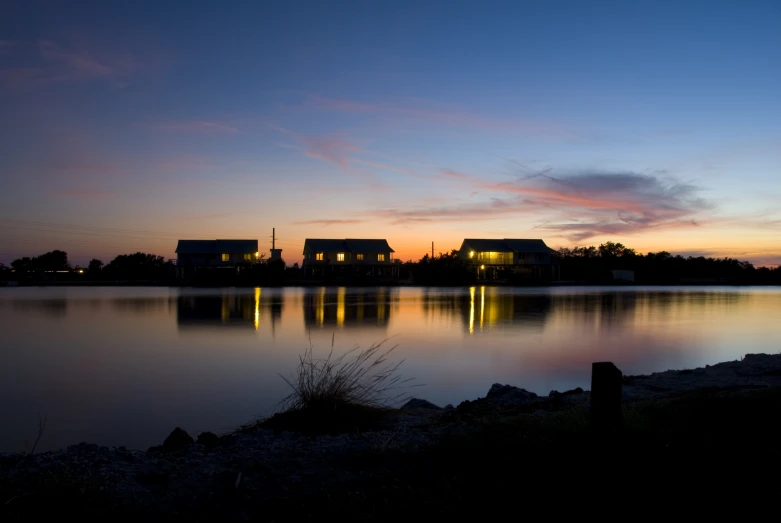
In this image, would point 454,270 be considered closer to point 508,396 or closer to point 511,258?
point 511,258

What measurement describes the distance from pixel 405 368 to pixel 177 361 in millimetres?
5754

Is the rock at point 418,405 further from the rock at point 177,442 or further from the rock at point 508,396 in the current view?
the rock at point 177,442

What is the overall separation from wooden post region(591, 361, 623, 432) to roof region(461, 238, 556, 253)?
73.6 metres

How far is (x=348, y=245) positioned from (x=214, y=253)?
1708cm

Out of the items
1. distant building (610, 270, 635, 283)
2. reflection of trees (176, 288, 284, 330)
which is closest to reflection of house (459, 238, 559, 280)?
distant building (610, 270, 635, 283)

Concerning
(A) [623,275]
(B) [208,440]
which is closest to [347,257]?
(A) [623,275]

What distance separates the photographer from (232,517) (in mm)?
3832

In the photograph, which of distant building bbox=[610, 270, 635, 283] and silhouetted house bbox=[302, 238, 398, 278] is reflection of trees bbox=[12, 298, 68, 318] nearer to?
silhouetted house bbox=[302, 238, 398, 278]

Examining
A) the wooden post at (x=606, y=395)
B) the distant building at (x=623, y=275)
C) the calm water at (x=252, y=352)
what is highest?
the distant building at (x=623, y=275)

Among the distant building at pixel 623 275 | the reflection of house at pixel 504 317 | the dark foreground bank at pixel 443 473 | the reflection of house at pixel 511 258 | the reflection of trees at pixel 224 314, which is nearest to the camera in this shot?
the dark foreground bank at pixel 443 473

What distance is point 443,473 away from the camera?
432cm

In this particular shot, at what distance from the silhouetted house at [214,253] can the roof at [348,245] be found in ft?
25.2

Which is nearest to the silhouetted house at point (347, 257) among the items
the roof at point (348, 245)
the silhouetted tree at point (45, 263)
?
the roof at point (348, 245)

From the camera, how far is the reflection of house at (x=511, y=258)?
76562mm
